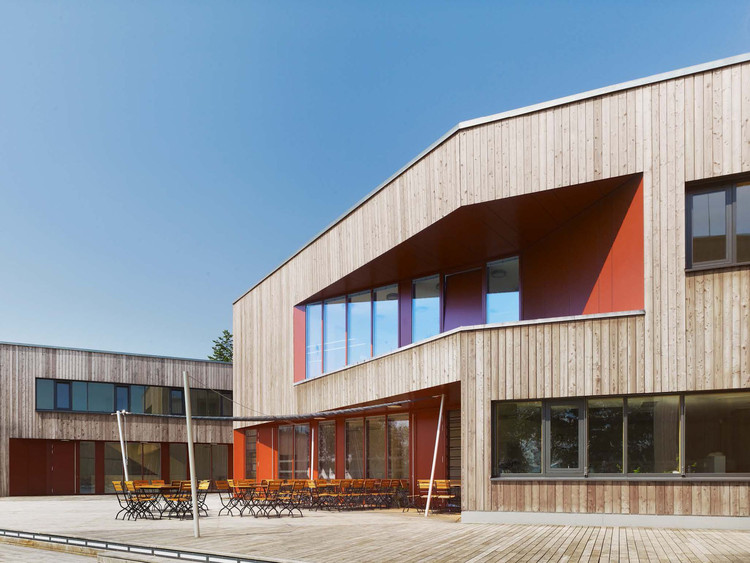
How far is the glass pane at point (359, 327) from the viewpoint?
71.8 feet

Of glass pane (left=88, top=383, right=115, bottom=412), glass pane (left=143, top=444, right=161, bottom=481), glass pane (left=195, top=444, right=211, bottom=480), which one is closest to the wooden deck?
glass pane (left=88, top=383, right=115, bottom=412)

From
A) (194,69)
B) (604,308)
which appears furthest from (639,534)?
(194,69)

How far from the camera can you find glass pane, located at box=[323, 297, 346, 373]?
22688 millimetres

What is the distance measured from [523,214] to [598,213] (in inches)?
56.4

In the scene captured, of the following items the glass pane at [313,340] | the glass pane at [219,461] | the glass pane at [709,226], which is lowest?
the glass pane at [219,461]

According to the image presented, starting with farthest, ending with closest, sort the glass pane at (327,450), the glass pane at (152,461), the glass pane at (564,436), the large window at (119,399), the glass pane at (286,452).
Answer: the glass pane at (152,461), the large window at (119,399), the glass pane at (286,452), the glass pane at (327,450), the glass pane at (564,436)

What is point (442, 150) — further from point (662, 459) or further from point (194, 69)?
point (194, 69)

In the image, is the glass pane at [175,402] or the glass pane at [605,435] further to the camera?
the glass pane at [175,402]

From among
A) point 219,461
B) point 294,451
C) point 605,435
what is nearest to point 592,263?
point 605,435

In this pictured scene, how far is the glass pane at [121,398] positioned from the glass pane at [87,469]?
76.0 inches

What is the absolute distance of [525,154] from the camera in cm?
1426

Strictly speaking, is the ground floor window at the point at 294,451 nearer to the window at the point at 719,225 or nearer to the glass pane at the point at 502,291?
the glass pane at the point at 502,291

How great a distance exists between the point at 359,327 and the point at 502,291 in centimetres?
541

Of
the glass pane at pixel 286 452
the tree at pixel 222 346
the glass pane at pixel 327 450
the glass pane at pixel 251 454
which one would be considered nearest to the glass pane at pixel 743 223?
the glass pane at pixel 327 450
